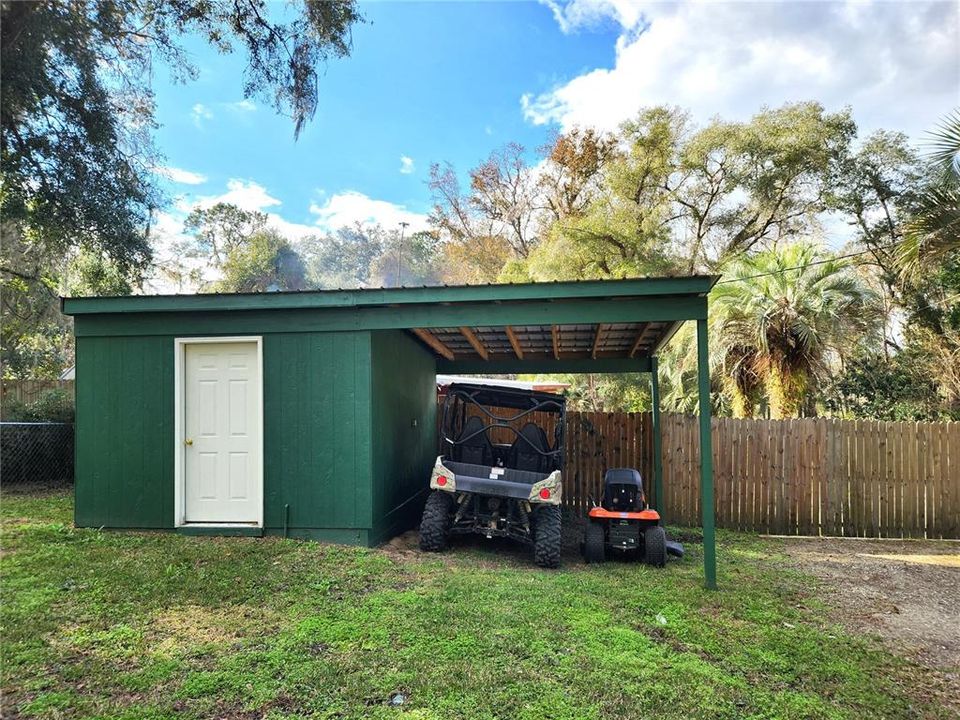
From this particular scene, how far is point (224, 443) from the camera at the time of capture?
6098mm

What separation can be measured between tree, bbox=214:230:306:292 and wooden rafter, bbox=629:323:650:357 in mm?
21797

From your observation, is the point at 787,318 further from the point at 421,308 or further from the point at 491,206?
the point at 491,206

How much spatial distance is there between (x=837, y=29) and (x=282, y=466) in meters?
12.5

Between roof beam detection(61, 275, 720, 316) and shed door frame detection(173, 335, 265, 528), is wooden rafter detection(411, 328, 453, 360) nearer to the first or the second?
roof beam detection(61, 275, 720, 316)

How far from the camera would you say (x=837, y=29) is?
1093cm

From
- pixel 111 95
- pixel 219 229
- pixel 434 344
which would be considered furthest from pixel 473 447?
pixel 219 229

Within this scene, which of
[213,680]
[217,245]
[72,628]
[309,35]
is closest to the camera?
[213,680]

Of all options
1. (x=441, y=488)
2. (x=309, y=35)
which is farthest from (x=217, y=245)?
(x=441, y=488)

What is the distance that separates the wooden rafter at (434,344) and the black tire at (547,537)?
295 centimetres

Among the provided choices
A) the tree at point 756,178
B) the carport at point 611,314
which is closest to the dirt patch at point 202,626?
the carport at point 611,314

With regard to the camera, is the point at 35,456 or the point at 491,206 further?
the point at 491,206

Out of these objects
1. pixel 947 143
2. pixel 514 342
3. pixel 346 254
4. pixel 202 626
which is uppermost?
pixel 346 254

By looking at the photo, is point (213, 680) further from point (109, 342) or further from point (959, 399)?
point (959, 399)

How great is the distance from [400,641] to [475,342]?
507 cm
